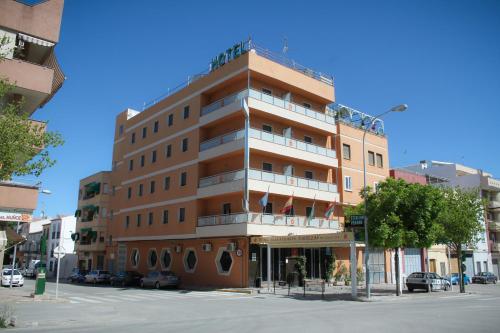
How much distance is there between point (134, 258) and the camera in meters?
45.9

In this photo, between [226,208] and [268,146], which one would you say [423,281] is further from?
[226,208]

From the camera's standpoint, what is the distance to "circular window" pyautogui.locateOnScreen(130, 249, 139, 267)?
45.3 meters

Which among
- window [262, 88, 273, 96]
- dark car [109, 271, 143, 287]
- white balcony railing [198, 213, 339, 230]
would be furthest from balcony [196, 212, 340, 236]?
window [262, 88, 273, 96]

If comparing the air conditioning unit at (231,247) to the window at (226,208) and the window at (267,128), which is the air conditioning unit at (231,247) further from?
the window at (267,128)

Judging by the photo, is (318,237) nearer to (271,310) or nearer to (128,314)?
(271,310)

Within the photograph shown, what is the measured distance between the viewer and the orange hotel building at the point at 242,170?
33.1 metres

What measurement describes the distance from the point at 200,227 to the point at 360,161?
17.8 meters

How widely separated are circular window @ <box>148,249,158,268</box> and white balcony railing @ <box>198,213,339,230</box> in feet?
31.6

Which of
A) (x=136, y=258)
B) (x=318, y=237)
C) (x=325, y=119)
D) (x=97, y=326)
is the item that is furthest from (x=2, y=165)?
(x=136, y=258)

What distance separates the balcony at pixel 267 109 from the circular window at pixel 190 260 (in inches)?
450

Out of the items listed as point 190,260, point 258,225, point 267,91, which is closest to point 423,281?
point 258,225

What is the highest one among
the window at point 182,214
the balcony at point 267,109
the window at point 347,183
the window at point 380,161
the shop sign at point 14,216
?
the balcony at point 267,109

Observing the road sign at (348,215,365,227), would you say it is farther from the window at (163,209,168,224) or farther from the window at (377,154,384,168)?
the window at (377,154,384,168)

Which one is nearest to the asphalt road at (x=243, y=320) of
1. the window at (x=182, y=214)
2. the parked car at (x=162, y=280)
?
the parked car at (x=162, y=280)
